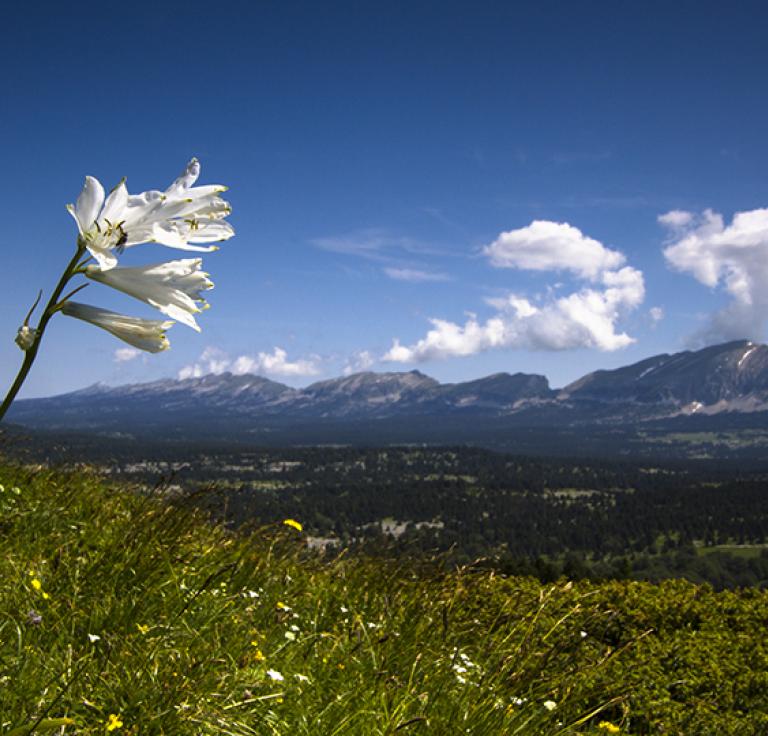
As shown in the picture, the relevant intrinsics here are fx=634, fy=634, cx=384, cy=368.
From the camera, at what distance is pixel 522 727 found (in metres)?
3.56

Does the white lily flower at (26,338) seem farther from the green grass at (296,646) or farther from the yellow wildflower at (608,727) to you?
the yellow wildflower at (608,727)

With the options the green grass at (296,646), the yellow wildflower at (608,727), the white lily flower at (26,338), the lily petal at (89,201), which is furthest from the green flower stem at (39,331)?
the yellow wildflower at (608,727)

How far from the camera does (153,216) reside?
1.79 m

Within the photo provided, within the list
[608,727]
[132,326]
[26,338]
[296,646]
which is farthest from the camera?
[296,646]

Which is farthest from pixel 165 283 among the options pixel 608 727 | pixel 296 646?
pixel 608 727

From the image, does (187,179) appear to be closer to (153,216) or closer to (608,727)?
(153,216)

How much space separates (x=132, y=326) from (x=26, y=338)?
0.97 feet

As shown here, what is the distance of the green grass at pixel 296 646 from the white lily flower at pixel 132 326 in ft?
3.63

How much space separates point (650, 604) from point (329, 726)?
20.3 feet

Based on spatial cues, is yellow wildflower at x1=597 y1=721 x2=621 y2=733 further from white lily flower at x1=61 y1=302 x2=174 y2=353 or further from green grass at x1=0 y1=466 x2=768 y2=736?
white lily flower at x1=61 y1=302 x2=174 y2=353

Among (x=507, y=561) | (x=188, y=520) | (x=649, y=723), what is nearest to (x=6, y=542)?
(x=188, y=520)

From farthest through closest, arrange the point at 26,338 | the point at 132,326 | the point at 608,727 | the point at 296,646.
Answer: the point at 296,646 → the point at 608,727 → the point at 132,326 → the point at 26,338

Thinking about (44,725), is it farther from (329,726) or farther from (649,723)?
(649,723)

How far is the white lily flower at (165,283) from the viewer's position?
1.70 m
